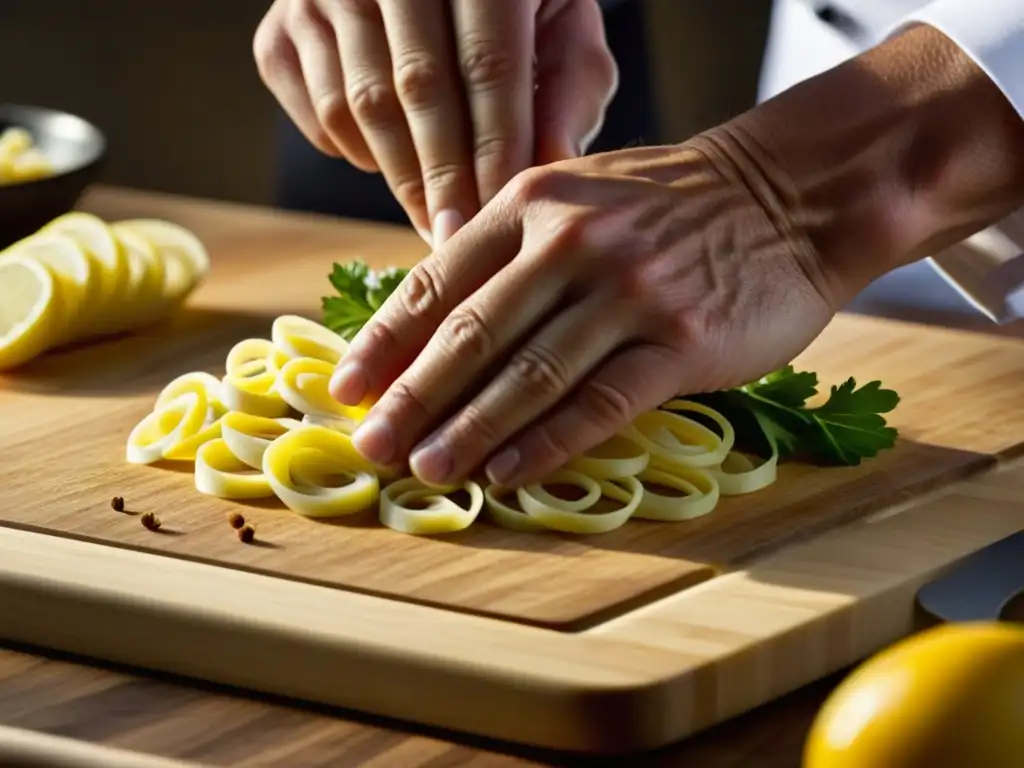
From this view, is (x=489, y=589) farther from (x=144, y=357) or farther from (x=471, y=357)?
(x=144, y=357)

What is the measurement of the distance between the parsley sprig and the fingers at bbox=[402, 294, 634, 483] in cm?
20

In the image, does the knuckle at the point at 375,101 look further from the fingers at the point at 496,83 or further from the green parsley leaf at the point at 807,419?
the green parsley leaf at the point at 807,419

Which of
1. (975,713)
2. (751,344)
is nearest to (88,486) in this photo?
(751,344)

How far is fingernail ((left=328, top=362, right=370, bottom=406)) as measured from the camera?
1.47 metres

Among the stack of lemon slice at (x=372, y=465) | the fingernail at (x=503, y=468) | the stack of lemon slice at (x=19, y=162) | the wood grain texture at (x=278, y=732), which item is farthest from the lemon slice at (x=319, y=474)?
the stack of lemon slice at (x=19, y=162)

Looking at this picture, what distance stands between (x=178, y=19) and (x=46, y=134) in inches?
73.4

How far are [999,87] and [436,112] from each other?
0.54 metres

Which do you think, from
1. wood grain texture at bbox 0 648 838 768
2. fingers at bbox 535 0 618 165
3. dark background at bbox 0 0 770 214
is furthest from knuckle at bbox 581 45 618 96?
dark background at bbox 0 0 770 214

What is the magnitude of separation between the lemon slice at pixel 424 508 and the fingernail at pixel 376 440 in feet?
0.10

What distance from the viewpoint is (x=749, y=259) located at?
58.6 inches

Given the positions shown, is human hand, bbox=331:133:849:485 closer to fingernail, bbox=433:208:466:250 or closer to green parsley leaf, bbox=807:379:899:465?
green parsley leaf, bbox=807:379:899:465

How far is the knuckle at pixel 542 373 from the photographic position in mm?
1390

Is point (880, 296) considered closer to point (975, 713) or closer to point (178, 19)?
point (975, 713)

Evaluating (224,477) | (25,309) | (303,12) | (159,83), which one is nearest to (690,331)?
(224,477)
